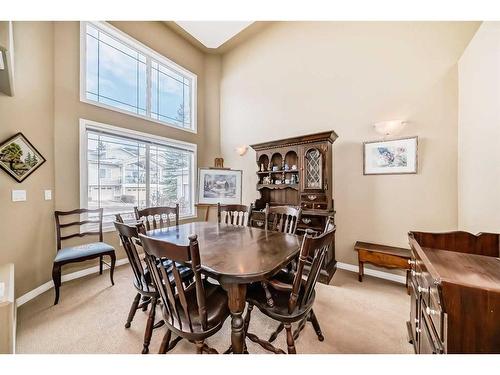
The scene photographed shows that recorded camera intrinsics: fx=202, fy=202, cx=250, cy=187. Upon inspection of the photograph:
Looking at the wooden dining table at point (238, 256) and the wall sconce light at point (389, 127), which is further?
the wall sconce light at point (389, 127)

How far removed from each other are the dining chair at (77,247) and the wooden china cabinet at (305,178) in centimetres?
215

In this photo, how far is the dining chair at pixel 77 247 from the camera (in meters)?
2.18

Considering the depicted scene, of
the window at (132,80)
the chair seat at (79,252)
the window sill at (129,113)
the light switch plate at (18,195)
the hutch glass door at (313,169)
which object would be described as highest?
the window at (132,80)

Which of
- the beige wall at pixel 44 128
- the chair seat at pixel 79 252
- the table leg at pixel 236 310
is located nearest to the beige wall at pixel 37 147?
the beige wall at pixel 44 128

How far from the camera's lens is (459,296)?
787mm

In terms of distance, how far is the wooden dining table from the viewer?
3.86ft

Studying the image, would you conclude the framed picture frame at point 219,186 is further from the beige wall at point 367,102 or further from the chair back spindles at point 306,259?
the chair back spindles at point 306,259

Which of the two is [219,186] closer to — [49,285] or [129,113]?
[129,113]

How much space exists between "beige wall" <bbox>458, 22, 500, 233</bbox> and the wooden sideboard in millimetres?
653

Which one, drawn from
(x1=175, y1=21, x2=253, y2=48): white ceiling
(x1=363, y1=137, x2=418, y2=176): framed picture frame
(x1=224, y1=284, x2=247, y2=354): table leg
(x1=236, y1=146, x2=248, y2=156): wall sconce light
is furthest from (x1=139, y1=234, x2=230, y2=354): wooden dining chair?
(x1=175, y1=21, x2=253, y2=48): white ceiling

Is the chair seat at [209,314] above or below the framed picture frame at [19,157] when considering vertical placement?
below

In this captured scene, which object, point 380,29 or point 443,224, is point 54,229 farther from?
point 380,29
